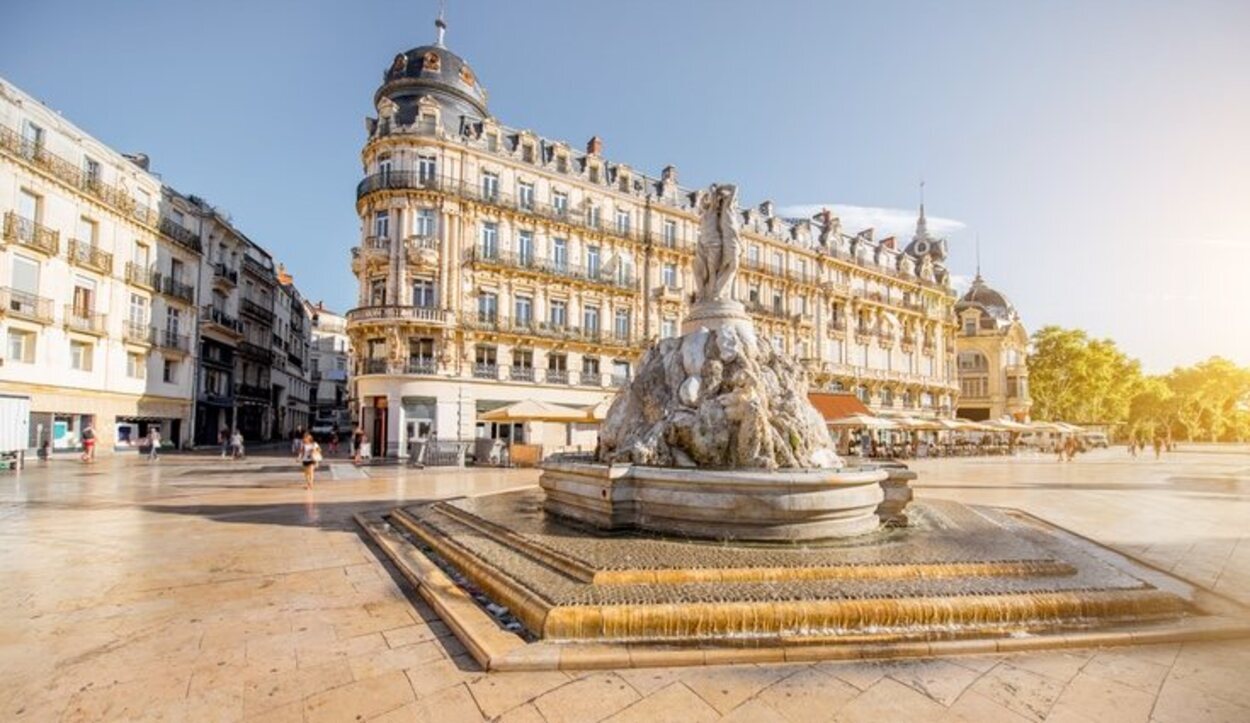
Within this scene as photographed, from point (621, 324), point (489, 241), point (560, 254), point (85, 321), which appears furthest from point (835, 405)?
point (85, 321)

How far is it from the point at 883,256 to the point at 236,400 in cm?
5276

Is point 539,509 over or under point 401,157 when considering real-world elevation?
under

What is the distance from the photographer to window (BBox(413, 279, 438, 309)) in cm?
2969

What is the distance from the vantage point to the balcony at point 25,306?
71.9 ft

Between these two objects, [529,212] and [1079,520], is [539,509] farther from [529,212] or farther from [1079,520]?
[529,212]

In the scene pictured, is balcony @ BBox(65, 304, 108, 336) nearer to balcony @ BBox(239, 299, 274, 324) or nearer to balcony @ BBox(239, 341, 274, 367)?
balcony @ BBox(239, 341, 274, 367)

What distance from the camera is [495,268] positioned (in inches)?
1230

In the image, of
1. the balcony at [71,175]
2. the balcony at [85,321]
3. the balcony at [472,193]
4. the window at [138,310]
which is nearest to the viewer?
the balcony at [71,175]

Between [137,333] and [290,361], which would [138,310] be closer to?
[137,333]

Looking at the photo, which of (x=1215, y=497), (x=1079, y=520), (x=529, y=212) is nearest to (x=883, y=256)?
(x=529, y=212)

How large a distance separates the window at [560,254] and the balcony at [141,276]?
2053 cm

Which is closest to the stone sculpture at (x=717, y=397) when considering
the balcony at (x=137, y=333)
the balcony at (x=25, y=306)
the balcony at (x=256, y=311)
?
the balcony at (x=25, y=306)

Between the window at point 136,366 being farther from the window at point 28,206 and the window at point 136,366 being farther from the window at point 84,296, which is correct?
the window at point 28,206

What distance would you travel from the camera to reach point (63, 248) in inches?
963
